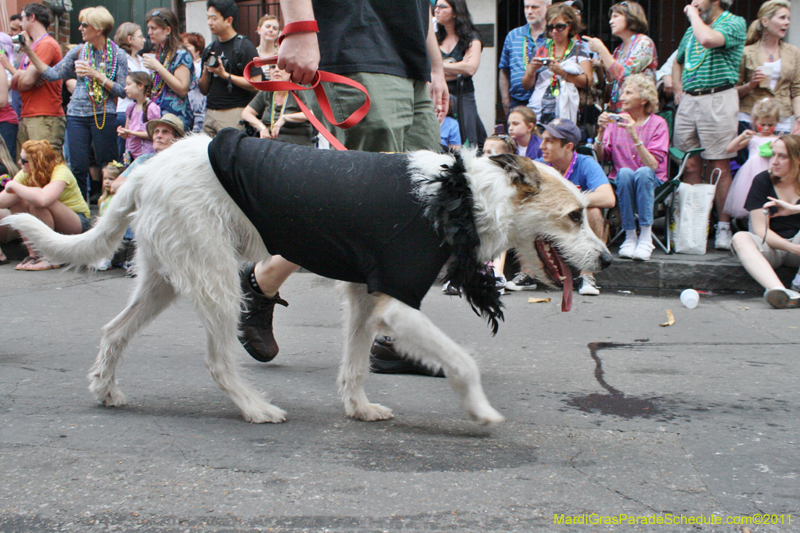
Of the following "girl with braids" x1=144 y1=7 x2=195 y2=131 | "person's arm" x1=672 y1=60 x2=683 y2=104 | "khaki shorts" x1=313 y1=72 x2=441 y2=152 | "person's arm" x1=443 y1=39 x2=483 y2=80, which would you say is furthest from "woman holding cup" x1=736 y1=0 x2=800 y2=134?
"girl with braids" x1=144 y1=7 x2=195 y2=131

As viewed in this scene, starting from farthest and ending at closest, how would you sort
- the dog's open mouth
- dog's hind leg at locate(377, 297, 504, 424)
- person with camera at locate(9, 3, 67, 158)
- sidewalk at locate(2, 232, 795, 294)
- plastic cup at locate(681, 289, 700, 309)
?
1. person with camera at locate(9, 3, 67, 158)
2. sidewalk at locate(2, 232, 795, 294)
3. plastic cup at locate(681, 289, 700, 309)
4. the dog's open mouth
5. dog's hind leg at locate(377, 297, 504, 424)

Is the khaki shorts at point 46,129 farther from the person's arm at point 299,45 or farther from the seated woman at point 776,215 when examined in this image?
the seated woman at point 776,215

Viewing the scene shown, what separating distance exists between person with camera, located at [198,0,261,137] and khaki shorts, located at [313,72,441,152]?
14.8ft

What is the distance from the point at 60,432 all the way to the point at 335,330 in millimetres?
2353

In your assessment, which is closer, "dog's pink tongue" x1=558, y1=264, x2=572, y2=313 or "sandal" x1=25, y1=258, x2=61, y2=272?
"dog's pink tongue" x1=558, y1=264, x2=572, y2=313

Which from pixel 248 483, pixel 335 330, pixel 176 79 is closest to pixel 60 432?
pixel 248 483

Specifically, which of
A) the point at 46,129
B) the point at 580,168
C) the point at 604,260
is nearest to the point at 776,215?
the point at 580,168

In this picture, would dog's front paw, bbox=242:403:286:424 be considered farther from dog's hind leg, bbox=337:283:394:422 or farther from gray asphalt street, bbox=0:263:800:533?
dog's hind leg, bbox=337:283:394:422

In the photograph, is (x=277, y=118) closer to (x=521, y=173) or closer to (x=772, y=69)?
(x=521, y=173)

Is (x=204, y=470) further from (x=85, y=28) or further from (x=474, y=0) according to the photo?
(x=474, y=0)

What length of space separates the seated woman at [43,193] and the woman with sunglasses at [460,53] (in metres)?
4.49

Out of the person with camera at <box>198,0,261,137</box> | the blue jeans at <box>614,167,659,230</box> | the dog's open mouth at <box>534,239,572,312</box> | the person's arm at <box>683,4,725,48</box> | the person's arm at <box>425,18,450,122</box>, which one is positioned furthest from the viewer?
the person with camera at <box>198,0,261,137</box>

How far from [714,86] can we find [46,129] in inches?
318

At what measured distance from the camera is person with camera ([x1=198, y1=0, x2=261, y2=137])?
7.79 m
